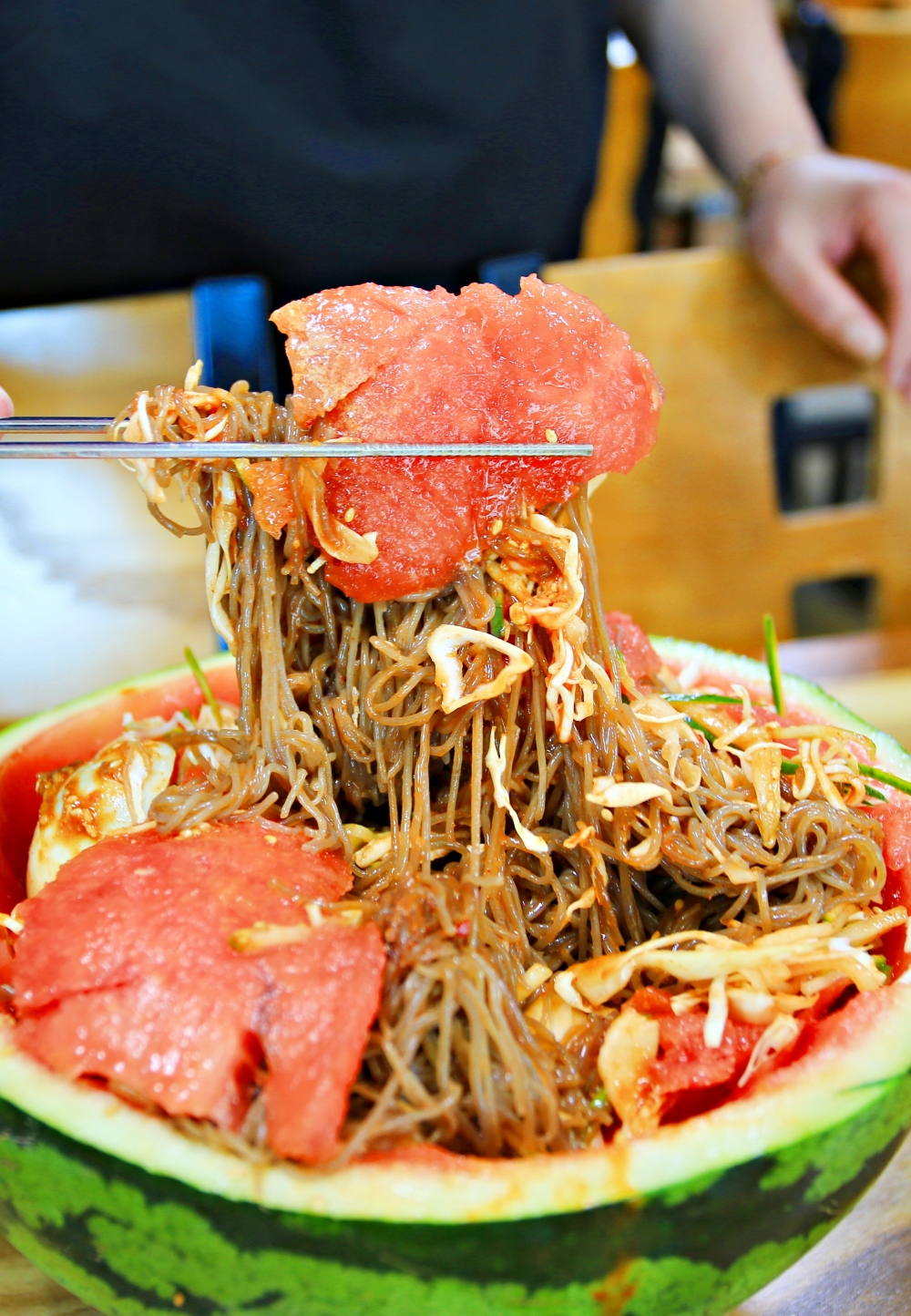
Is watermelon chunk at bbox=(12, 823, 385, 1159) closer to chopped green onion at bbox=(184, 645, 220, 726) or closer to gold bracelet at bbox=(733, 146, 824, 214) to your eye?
chopped green onion at bbox=(184, 645, 220, 726)

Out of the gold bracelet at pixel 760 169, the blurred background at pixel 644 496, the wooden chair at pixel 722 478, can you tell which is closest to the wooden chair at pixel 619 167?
the blurred background at pixel 644 496

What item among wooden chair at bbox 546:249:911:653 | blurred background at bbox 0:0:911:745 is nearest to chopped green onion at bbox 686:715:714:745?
blurred background at bbox 0:0:911:745

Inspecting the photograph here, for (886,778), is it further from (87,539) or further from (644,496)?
(87,539)

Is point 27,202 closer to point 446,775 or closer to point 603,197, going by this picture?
point 446,775

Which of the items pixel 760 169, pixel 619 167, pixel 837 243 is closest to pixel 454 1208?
pixel 837 243

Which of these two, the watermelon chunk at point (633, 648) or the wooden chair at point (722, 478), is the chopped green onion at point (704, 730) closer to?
the watermelon chunk at point (633, 648)
